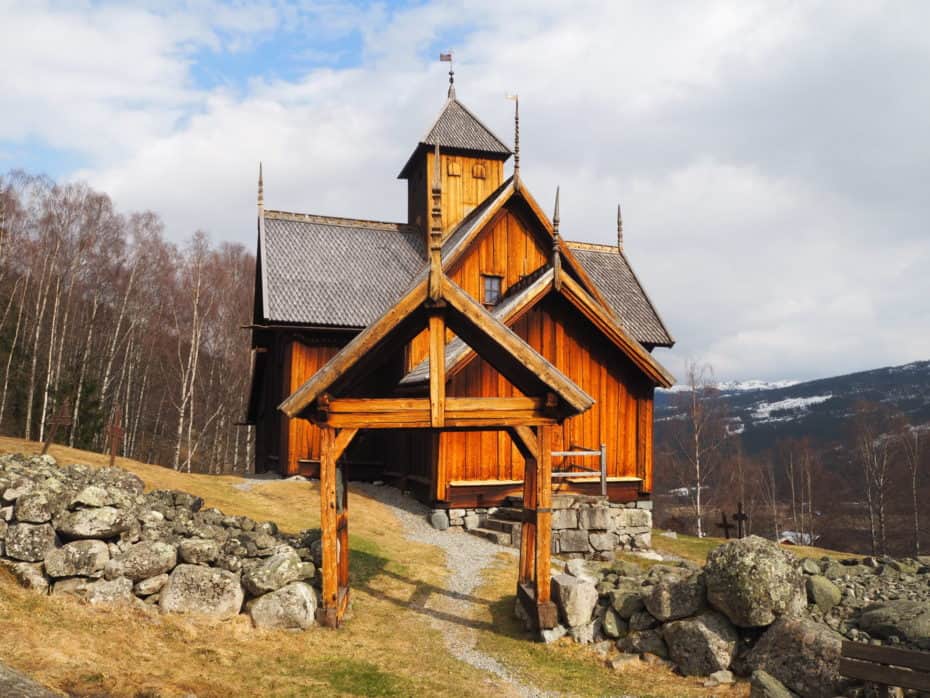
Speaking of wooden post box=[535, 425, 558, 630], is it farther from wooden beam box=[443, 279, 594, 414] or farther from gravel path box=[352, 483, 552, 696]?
gravel path box=[352, 483, 552, 696]

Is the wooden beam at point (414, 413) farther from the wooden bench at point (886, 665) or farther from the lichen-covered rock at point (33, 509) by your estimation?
the wooden bench at point (886, 665)

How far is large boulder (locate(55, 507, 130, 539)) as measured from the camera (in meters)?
8.39

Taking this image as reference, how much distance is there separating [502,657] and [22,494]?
6.65 meters

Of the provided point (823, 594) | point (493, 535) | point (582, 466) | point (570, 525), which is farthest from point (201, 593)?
point (582, 466)

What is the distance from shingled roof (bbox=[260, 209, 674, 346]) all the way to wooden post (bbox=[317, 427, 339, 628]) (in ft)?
40.8

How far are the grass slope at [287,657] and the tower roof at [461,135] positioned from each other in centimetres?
2043

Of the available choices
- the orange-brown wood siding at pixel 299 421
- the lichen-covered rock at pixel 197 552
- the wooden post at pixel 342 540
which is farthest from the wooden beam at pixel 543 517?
the orange-brown wood siding at pixel 299 421

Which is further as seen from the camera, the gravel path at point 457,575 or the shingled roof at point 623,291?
the shingled roof at point 623,291

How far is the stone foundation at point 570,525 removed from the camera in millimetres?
15438

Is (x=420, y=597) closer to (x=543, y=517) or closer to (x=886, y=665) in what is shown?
(x=543, y=517)

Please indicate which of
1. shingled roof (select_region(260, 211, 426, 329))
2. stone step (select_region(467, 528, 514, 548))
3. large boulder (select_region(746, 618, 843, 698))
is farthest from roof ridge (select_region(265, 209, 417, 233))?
large boulder (select_region(746, 618, 843, 698))

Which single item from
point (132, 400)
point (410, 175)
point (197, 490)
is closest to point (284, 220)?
point (410, 175)

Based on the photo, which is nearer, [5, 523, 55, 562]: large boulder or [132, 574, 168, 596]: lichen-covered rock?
[5, 523, 55, 562]: large boulder

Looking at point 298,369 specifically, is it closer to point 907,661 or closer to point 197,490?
point 197,490
